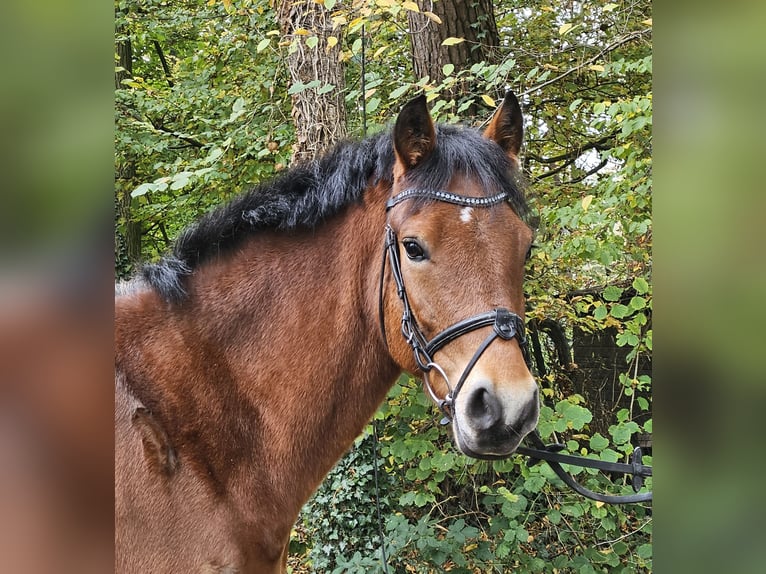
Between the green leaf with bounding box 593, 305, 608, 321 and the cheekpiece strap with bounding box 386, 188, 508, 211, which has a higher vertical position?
the cheekpiece strap with bounding box 386, 188, 508, 211

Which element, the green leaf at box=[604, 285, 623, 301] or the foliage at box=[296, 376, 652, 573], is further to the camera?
the foliage at box=[296, 376, 652, 573]

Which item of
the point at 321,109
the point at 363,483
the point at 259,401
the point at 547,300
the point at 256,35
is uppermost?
the point at 256,35

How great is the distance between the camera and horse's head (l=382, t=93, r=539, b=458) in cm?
175

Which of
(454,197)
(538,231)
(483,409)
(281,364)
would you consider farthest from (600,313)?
(281,364)

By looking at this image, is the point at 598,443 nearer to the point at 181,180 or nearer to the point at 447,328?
the point at 447,328

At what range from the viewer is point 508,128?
2312 mm

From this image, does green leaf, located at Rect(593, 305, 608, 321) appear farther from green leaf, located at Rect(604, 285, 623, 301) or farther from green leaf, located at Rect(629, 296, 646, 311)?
green leaf, located at Rect(629, 296, 646, 311)

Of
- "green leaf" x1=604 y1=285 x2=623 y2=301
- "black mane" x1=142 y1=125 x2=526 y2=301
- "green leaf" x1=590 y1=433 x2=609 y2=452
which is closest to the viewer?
"black mane" x1=142 y1=125 x2=526 y2=301

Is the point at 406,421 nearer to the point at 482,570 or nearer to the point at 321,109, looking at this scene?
the point at 482,570

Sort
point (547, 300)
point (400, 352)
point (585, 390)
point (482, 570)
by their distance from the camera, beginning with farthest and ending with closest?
1. point (585, 390)
2. point (547, 300)
3. point (482, 570)
4. point (400, 352)

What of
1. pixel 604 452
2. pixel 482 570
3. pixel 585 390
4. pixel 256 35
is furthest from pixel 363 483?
pixel 256 35

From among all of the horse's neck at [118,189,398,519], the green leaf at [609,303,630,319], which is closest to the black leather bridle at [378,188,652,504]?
the horse's neck at [118,189,398,519]

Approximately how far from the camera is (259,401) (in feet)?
6.82
